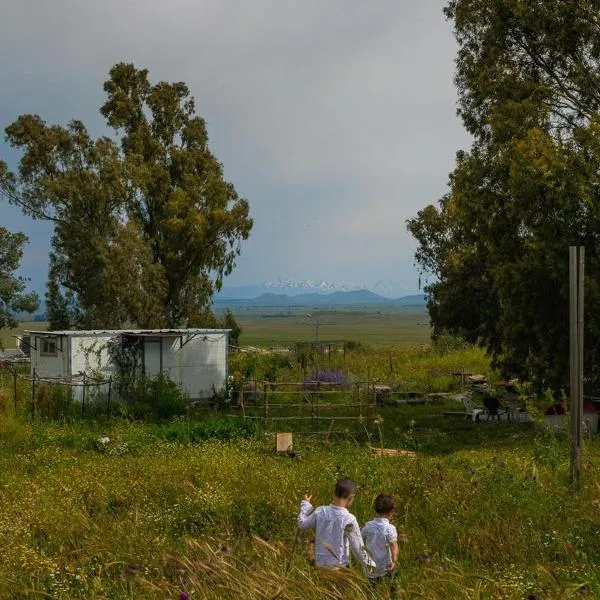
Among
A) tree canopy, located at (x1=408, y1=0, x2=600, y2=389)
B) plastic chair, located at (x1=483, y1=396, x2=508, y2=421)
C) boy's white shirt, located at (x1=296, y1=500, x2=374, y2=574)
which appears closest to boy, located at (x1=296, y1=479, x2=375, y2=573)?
boy's white shirt, located at (x1=296, y1=500, x2=374, y2=574)

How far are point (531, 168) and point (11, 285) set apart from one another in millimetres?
37108

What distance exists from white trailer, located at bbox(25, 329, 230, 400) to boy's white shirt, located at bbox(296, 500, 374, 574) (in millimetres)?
18931

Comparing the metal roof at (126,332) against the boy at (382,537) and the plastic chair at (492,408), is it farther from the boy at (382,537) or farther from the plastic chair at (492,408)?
the boy at (382,537)

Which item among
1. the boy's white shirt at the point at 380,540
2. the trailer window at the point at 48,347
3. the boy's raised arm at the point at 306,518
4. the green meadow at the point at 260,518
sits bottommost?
the green meadow at the point at 260,518

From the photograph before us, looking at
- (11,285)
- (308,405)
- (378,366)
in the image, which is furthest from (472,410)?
(11,285)

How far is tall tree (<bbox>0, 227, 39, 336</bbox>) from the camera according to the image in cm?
4756

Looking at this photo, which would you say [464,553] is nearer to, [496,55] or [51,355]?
[496,55]

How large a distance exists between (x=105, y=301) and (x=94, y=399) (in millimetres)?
13814

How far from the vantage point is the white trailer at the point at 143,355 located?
24.8 metres

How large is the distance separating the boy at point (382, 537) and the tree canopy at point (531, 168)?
1297 cm

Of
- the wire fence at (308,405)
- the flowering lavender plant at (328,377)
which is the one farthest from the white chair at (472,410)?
the flowering lavender plant at (328,377)

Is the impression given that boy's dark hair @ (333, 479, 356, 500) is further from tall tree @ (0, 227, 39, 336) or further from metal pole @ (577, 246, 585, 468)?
tall tree @ (0, 227, 39, 336)

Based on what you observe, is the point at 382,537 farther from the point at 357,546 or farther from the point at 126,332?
the point at 126,332

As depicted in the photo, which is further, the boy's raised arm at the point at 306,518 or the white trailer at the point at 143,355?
the white trailer at the point at 143,355
